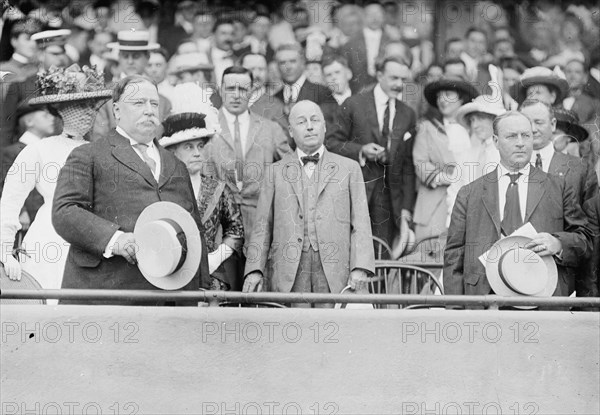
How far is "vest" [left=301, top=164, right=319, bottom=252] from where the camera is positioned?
10.8m

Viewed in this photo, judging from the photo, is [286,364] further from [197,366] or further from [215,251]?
[215,251]

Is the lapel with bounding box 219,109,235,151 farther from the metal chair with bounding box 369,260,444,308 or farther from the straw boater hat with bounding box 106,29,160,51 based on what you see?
the metal chair with bounding box 369,260,444,308

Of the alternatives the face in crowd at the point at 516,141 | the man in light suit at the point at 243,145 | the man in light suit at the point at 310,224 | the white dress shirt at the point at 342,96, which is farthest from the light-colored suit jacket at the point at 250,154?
the face in crowd at the point at 516,141

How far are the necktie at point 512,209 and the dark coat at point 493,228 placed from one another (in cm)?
6

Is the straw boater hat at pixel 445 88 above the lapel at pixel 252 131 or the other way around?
above

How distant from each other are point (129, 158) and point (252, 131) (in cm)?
162

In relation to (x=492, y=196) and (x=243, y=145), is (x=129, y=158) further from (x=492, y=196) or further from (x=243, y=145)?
(x=492, y=196)

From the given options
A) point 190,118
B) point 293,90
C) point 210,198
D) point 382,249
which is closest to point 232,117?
point 190,118

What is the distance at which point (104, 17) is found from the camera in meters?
12.6

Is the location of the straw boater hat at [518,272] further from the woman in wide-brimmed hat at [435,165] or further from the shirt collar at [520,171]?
the woman in wide-brimmed hat at [435,165]

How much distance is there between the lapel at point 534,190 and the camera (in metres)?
10.8

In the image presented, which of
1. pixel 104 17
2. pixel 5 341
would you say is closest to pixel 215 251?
pixel 5 341

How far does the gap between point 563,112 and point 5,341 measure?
16.0 ft

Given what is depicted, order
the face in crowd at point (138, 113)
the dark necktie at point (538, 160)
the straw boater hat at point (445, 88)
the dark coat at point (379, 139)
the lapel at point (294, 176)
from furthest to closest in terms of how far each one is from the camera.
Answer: the straw boater hat at point (445, 88)
the dark coat at point (379, 139)
the dark necktie at point (538, 160)
the lapel at point (294, 176)
the face in crowd at point (138, 113)
